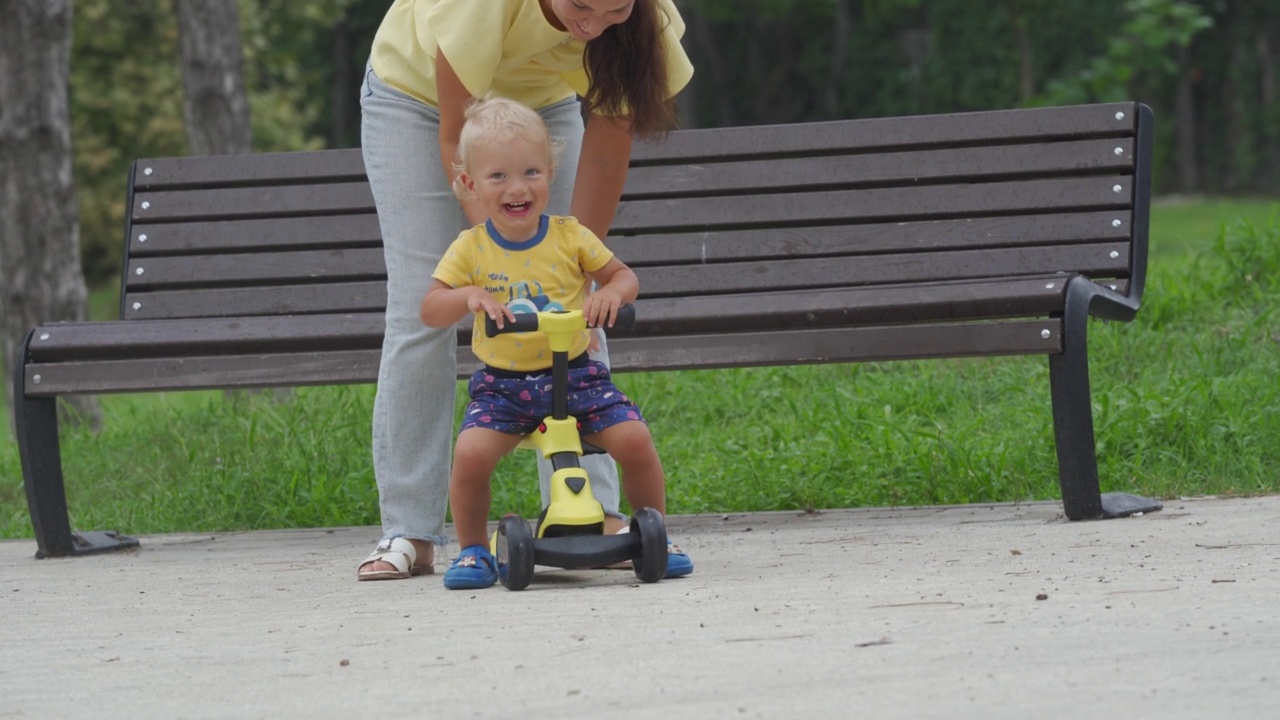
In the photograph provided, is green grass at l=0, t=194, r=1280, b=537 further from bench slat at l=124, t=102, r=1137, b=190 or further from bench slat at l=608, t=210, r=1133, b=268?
bench slat at l=124, t=102, r=1137, b=190

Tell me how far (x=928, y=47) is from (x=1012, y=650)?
2683 centimetres

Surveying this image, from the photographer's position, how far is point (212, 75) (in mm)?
8828

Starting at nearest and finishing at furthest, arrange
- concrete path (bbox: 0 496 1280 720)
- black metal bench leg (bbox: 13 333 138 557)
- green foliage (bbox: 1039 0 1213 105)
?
concrete path (bbox: 0 496 1280 720), black metal bench leg (bbox: 13 333 138 557), green foliage (bbox: 1039 0 1213 105)

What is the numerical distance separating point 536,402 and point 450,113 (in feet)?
2.11

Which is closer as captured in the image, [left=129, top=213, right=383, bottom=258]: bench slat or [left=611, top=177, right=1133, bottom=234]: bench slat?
[left=611, top=177, right=1133, bottom=234]: bench slat

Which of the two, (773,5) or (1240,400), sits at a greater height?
(773,5)

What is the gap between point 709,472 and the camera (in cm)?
536

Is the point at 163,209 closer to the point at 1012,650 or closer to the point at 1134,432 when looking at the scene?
the point at 1134,432

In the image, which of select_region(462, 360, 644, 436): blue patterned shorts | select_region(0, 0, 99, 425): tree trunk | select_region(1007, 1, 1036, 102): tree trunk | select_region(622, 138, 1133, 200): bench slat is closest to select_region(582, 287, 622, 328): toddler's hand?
select_region(462, 360, 644, 436): blue patterned shorts

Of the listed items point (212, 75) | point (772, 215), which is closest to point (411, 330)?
point (772, 215)

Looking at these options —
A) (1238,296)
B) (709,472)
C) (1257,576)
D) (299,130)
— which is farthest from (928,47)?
(1257,576)

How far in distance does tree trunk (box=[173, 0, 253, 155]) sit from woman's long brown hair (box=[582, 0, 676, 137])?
5388mm

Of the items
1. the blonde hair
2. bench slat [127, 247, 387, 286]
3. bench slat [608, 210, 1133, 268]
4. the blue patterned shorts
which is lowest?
the blue patterned shorts

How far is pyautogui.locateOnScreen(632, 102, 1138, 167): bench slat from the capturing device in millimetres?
4695
